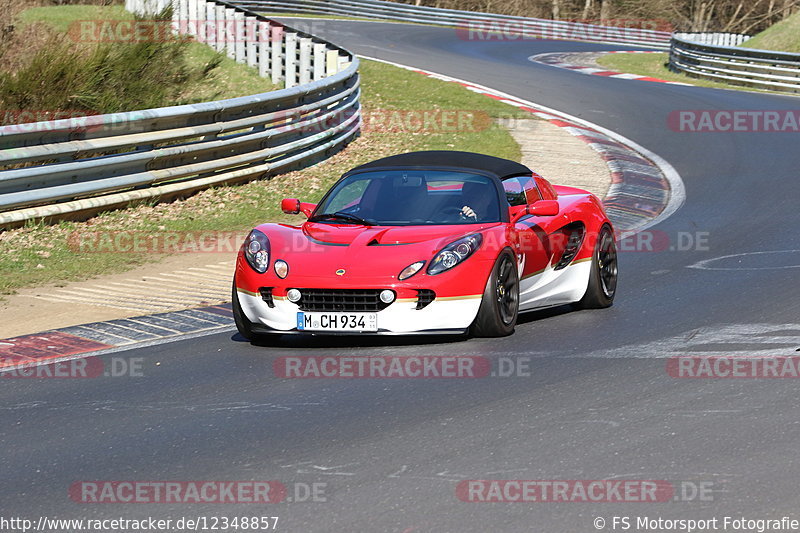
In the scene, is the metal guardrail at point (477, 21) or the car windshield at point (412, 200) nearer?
the car windshield at point (412, 200)

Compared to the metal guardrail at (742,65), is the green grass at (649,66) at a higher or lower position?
lower

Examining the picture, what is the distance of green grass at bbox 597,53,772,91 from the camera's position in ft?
102

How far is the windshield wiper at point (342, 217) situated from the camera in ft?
29.4

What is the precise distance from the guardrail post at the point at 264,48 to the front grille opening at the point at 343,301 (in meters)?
17.6

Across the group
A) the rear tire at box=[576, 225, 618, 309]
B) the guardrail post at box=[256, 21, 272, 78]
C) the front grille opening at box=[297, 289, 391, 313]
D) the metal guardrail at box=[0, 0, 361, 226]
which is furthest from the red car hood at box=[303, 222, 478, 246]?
the guardrail post at box=[256, 21, 272, 78]

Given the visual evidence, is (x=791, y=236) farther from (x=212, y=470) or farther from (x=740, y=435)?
(x=212, y=470)

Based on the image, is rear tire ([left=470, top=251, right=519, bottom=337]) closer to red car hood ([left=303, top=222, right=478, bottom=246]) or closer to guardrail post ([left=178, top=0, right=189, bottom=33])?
red car hood ([left=303, top=222, right=478, bottom=246])

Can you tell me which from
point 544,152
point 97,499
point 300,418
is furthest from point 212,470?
point 544,152

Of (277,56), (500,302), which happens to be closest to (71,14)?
(277,56)

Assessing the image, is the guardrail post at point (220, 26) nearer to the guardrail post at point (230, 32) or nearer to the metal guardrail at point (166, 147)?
the guardrail post at point (230, 32)

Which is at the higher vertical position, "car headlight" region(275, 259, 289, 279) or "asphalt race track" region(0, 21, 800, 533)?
"car headlight" region(275, 259, 289, 279)

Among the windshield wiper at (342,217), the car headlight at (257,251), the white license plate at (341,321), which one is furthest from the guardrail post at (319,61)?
the white license plate at (341,321)

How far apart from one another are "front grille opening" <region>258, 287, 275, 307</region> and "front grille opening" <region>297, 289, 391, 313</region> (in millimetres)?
250

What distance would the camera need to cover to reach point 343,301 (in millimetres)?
8094
